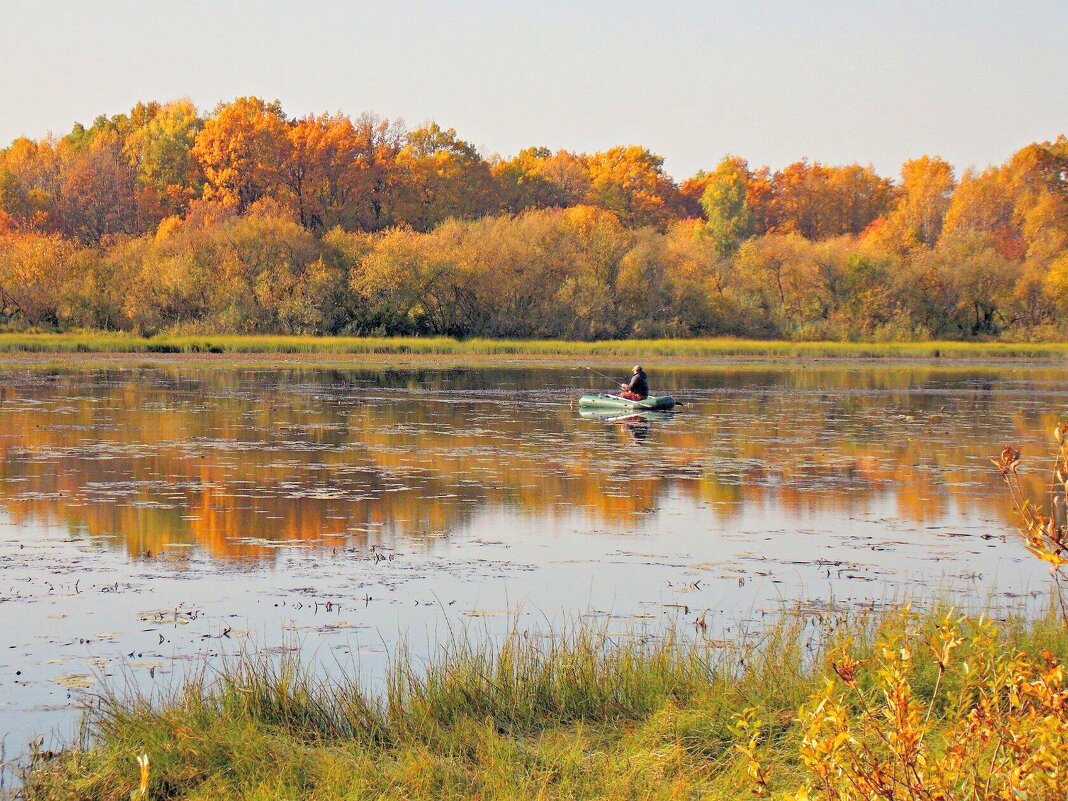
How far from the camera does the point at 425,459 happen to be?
832 inches

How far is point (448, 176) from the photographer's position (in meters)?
86.2

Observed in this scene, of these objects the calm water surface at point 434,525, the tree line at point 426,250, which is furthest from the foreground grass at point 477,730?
the tree line at point 426,250

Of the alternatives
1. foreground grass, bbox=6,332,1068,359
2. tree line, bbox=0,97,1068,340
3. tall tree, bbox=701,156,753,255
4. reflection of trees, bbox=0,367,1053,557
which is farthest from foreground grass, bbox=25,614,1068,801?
tall tree, bbox=701,156,753,255

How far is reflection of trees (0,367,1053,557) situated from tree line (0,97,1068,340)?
29.5 metres

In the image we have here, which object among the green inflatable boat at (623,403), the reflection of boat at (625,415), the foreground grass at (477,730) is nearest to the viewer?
the foreground grass at (477,730)

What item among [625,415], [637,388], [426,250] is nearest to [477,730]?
[625,415]

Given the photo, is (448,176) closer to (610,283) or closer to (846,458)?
(610,283)

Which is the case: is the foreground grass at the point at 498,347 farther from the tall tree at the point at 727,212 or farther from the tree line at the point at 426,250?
the tall tree at the point at 727,212

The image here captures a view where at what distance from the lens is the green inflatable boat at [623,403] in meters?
31.3

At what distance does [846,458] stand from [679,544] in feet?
29.5

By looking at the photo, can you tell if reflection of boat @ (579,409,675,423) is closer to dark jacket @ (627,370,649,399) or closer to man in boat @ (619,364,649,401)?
man in boat @ (619,364,649,401)

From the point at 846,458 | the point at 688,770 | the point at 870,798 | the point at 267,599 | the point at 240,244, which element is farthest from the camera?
the point at 240,244

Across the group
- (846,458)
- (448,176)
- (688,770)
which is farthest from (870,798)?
(448,176)

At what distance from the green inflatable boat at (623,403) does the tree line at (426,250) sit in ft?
118
